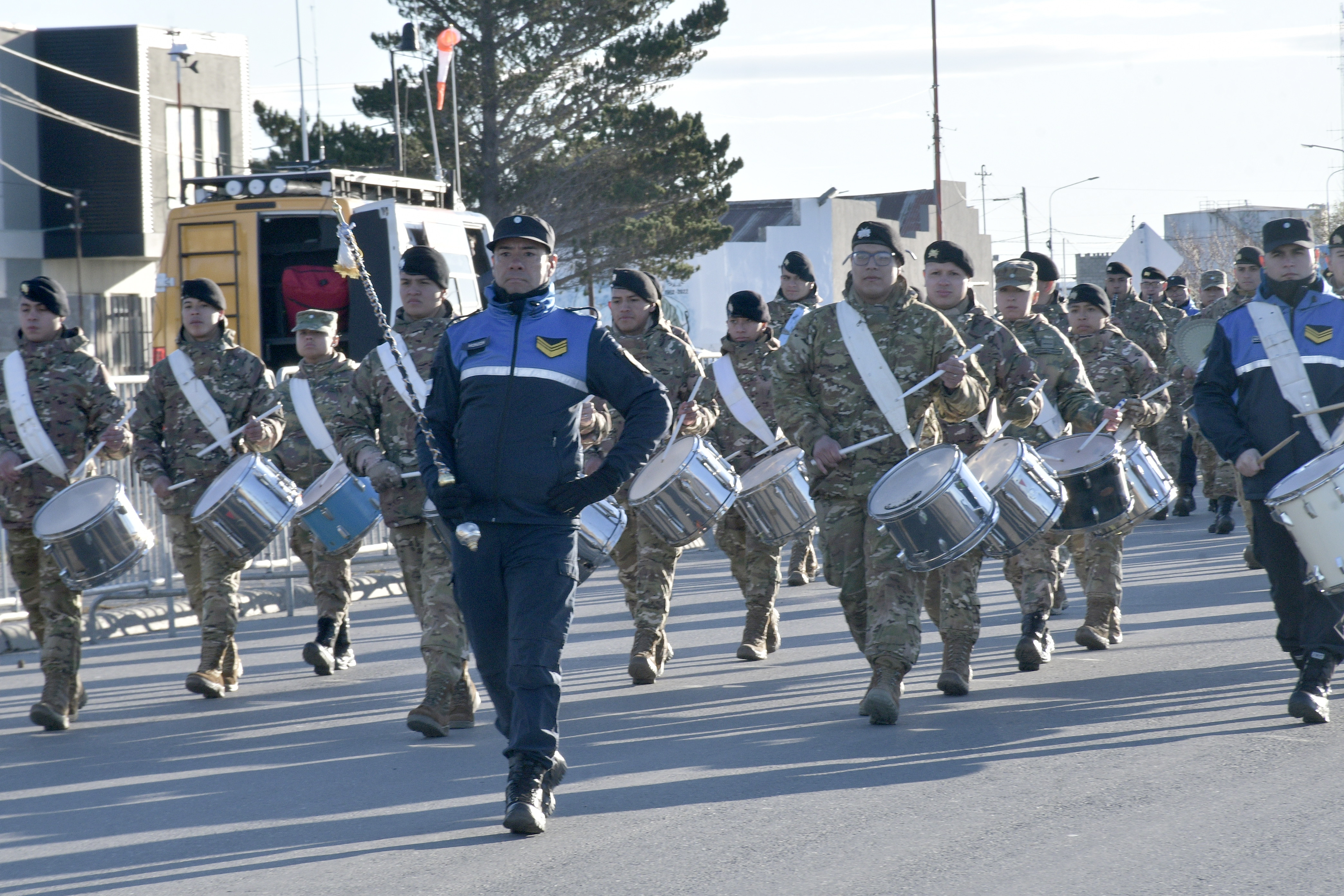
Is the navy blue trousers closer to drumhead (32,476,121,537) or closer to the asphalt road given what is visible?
the asphalt road

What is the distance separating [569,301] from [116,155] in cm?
1215

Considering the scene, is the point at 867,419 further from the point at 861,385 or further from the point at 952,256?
the point at 952,256

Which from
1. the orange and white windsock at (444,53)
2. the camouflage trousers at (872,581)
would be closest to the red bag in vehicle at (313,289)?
the orange and white windsock at (444,53)

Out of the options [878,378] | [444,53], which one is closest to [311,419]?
Result: [878,378]

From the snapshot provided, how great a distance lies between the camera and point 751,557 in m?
9.91

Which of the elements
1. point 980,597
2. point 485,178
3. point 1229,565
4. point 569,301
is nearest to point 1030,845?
point 980,597

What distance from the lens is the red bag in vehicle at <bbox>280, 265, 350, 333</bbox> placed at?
54.6ft

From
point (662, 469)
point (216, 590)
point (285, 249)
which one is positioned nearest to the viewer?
point (662, 469)

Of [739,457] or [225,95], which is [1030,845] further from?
[225,95]

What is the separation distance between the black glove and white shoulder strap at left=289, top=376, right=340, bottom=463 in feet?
15.7

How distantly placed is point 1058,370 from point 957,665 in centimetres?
197

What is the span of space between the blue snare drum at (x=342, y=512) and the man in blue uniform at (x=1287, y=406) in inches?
175

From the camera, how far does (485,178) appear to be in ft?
110

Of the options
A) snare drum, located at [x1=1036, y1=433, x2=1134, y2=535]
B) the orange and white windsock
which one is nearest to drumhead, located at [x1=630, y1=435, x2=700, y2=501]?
snare drum, located at [x1=1036, y1=433, x2=1134, y2=535]
